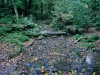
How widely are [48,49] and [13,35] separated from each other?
3297 millimetres

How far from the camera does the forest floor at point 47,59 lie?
8.44m

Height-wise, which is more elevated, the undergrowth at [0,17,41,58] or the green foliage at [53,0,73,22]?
the green foliage at [53,0,73,22]

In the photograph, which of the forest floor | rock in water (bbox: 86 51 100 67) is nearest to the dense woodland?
rock in water (bbox: 86 51 100 67)

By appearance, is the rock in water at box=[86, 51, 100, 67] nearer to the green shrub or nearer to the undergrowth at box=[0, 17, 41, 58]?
the undergrowth at box=[0, 17, 41, 58]

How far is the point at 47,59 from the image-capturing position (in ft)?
33.9

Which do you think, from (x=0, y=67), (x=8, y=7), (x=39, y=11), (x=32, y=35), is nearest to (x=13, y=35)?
(x=32, y=35)

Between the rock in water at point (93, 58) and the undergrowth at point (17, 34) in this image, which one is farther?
the undergrowth at point (17, 34)

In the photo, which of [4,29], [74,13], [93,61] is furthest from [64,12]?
[93,61]

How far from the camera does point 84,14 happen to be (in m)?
18.1

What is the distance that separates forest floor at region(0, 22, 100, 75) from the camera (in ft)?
27.7

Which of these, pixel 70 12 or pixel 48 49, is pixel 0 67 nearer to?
pixel 48 49

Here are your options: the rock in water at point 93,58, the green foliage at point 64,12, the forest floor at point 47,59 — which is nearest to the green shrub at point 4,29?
the forest floor at point 47,59

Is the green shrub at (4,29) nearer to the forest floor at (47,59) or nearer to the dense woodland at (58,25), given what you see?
the dense woodland at (58,25)

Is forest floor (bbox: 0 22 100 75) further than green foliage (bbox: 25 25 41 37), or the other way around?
green foliage (bbox: 25 25 41 37)
